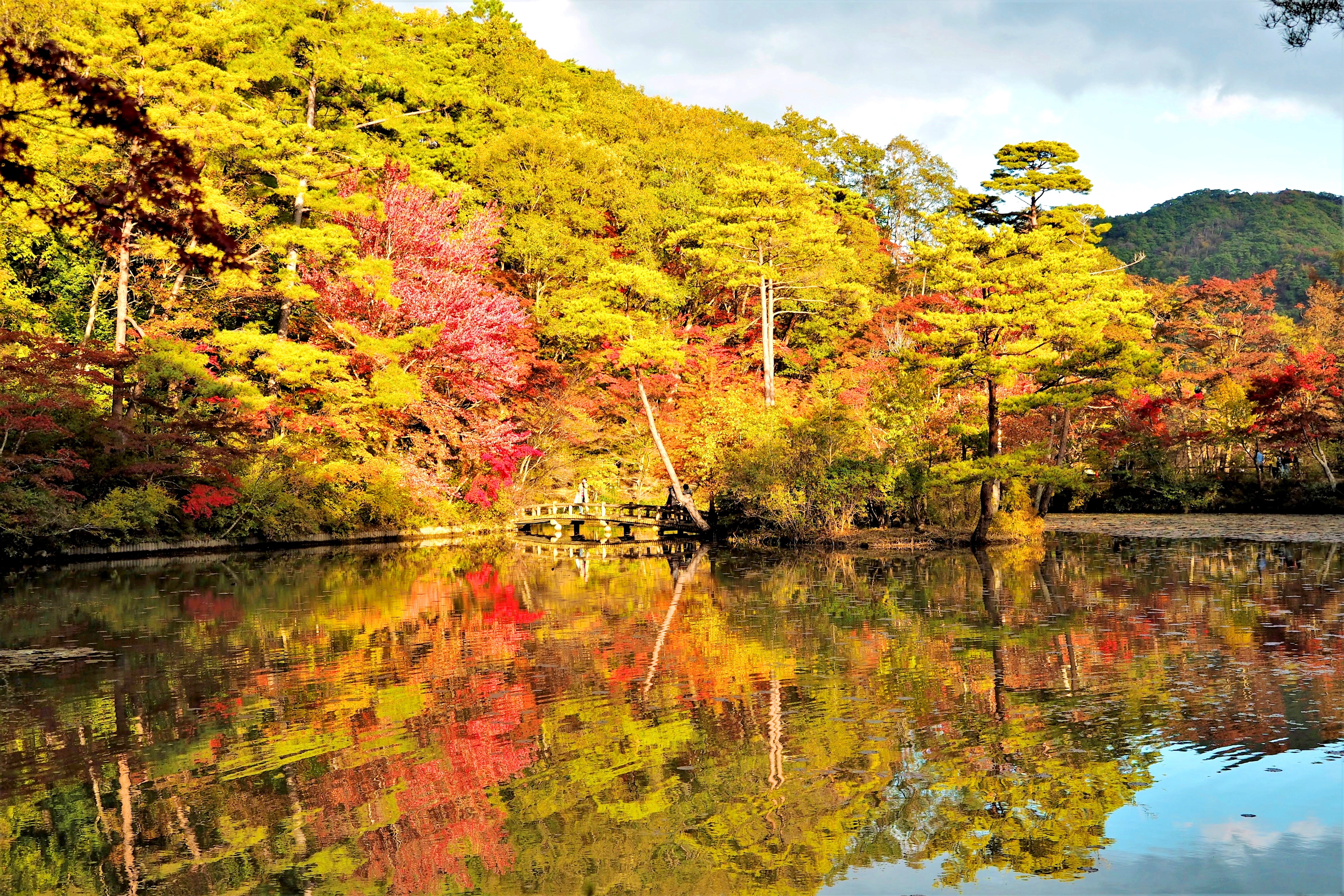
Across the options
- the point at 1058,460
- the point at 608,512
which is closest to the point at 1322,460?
the point at 1058,460

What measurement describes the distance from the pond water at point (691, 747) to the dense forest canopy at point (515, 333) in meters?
8.23

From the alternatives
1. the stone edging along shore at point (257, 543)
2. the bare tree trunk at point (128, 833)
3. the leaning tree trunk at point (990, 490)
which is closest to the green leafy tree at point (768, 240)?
the leaning tree trunk at point (990, 490)

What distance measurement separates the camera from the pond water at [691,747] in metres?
5.08

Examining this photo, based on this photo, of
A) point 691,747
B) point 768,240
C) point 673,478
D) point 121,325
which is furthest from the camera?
point 768,240

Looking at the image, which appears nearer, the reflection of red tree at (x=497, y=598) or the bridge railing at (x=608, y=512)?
the reflection of red tree at (x=497, y=598)

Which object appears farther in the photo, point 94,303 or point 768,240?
point 768,240

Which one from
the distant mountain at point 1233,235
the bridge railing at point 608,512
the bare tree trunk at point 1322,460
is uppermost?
the distant mountain at point 1233,235

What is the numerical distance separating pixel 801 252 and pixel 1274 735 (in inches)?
920

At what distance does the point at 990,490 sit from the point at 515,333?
13541mm

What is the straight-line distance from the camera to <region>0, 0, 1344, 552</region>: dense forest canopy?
21.0 m

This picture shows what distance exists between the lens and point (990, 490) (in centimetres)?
2128

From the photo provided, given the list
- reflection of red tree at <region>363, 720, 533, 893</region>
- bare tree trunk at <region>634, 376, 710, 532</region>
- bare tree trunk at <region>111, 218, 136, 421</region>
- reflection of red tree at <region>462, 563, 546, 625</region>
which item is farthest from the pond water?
bare tree trunk at <region>634, 376, 710, 532</region>

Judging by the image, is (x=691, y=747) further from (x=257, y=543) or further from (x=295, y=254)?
(x=295, y=254)

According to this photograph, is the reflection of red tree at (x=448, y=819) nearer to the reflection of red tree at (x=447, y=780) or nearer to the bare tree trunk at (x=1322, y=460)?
the reflection of red tree at (x=447, y=780)
